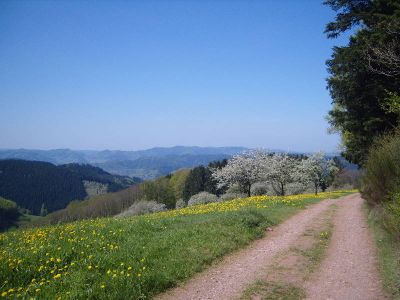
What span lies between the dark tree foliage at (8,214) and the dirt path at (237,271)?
157732mm

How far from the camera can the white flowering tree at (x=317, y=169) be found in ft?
142

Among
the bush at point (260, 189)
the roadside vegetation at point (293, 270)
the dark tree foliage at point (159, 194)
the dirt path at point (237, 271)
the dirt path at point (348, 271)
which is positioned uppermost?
the dirt path at point (348, 271)

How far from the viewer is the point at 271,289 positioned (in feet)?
25.6

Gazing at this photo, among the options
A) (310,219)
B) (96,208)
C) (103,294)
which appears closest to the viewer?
(103,294)

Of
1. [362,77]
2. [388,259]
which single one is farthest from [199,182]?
[388,259]

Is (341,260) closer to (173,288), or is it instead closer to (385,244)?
(385,244)

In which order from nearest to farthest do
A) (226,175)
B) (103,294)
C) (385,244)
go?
1. (103,294)
2. (385,244)
3. (226,175)

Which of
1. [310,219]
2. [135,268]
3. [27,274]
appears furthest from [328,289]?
[310,219]

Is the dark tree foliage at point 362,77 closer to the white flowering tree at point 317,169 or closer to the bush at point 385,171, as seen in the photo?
the bush at point 385,171

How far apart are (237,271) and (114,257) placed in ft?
10.5

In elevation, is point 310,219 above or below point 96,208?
above

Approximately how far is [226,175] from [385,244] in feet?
94.3

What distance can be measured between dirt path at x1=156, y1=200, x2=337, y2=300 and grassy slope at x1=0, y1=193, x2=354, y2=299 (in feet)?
1.11

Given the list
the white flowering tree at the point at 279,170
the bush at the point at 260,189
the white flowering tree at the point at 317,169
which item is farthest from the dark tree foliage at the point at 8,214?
the white flowering tree at the point at 317,169
